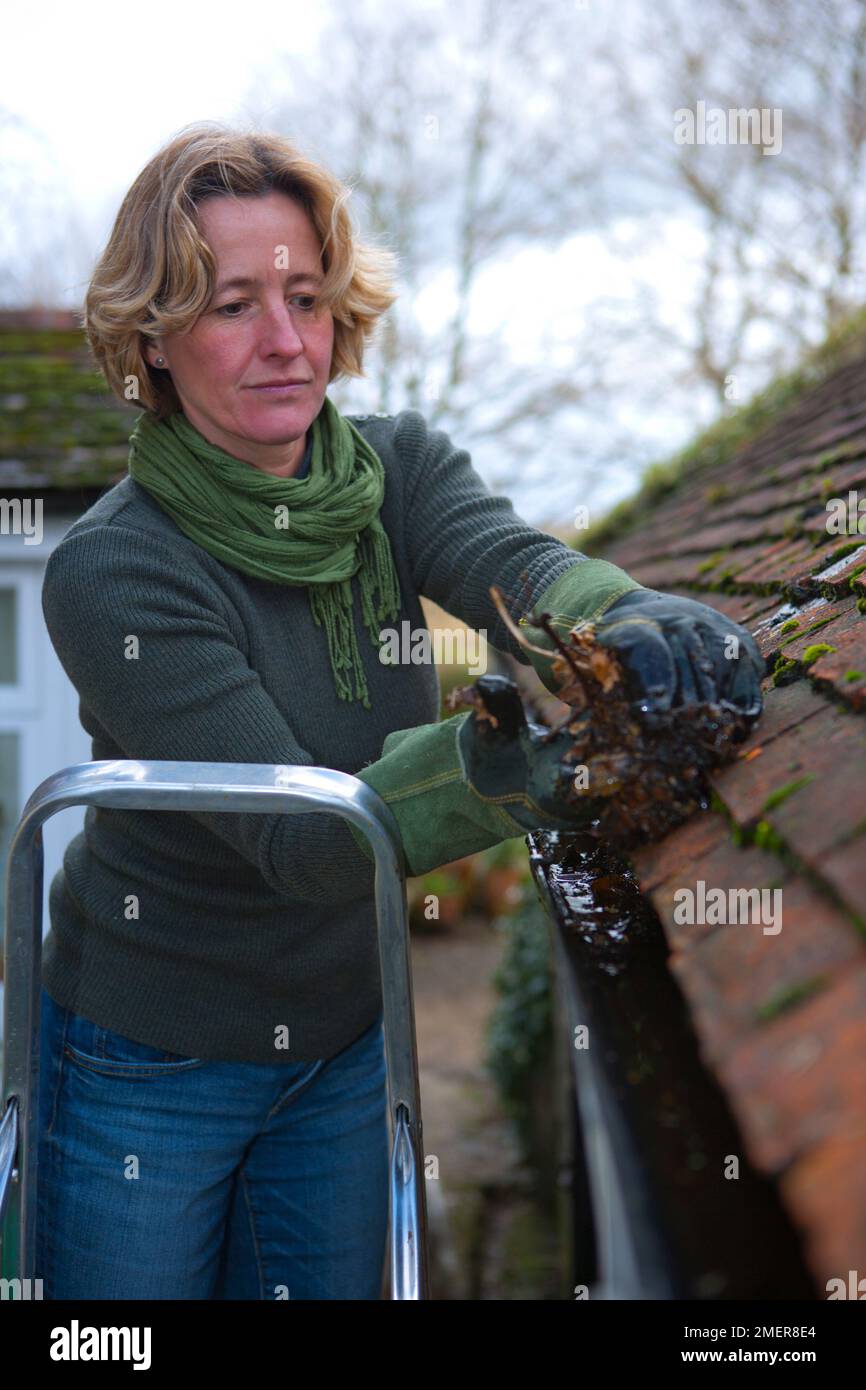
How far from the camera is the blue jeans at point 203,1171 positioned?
2033mm

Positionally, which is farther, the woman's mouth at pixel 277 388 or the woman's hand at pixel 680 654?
the woman's mouth at pixel 277 388

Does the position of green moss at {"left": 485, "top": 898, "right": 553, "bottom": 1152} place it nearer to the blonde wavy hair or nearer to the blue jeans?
the blue jeans

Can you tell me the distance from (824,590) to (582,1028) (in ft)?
3.71

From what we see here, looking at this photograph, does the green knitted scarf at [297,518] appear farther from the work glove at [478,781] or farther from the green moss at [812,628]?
the green moss at [812,628]

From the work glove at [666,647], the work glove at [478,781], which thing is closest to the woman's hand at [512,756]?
the work glove at [478,781]

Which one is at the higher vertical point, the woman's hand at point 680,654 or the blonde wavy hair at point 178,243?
the blonde wavy hair at point 178,243

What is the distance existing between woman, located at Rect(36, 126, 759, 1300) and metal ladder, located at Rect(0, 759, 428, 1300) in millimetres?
241

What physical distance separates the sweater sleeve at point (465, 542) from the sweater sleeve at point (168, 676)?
0.41 meters

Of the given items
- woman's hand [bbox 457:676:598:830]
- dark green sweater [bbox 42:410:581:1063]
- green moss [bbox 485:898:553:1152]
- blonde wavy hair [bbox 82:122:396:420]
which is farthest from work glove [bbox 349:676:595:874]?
green moss [bbox 485:898:553:1152]

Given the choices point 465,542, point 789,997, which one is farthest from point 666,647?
point 465,542

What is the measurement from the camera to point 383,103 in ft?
53.8

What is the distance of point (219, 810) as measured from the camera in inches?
59.9

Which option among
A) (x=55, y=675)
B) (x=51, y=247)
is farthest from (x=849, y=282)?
(x=55, y=675)

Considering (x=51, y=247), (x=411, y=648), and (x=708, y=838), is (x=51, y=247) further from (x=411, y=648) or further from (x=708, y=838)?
(x=708, y=838)
